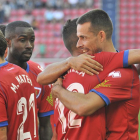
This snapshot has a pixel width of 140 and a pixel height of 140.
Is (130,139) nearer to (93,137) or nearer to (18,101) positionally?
(93,137)

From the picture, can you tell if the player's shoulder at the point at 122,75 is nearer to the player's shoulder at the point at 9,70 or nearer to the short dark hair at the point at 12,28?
the player's shoulder at the point at 9,70

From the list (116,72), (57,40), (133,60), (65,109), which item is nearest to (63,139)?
(65,109)

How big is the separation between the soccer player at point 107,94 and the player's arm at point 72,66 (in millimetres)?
51

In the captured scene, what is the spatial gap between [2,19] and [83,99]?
13.2 m

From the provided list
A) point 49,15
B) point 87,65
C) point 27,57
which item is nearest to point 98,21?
point 87,65

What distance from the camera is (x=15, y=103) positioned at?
87.4 inches

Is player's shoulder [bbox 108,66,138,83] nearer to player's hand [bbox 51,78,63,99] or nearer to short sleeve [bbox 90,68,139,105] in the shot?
short sleeve [bbox 90,68,139,105]

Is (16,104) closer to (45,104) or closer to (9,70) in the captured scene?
(9,70)

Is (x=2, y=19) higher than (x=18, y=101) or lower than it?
higher

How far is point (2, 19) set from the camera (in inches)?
565

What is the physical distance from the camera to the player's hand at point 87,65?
6.48ft

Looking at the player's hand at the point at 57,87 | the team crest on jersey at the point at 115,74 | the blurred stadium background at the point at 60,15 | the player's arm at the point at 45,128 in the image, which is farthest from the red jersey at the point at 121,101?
the blurred stadium background at the point at 60,15

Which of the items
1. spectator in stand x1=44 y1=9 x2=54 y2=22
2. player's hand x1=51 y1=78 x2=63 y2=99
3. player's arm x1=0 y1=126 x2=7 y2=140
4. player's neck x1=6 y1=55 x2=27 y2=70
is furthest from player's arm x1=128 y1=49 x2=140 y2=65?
spectator in stand x1=44 y1=9 x2=54 y2=22

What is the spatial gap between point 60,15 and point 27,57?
11943mm
